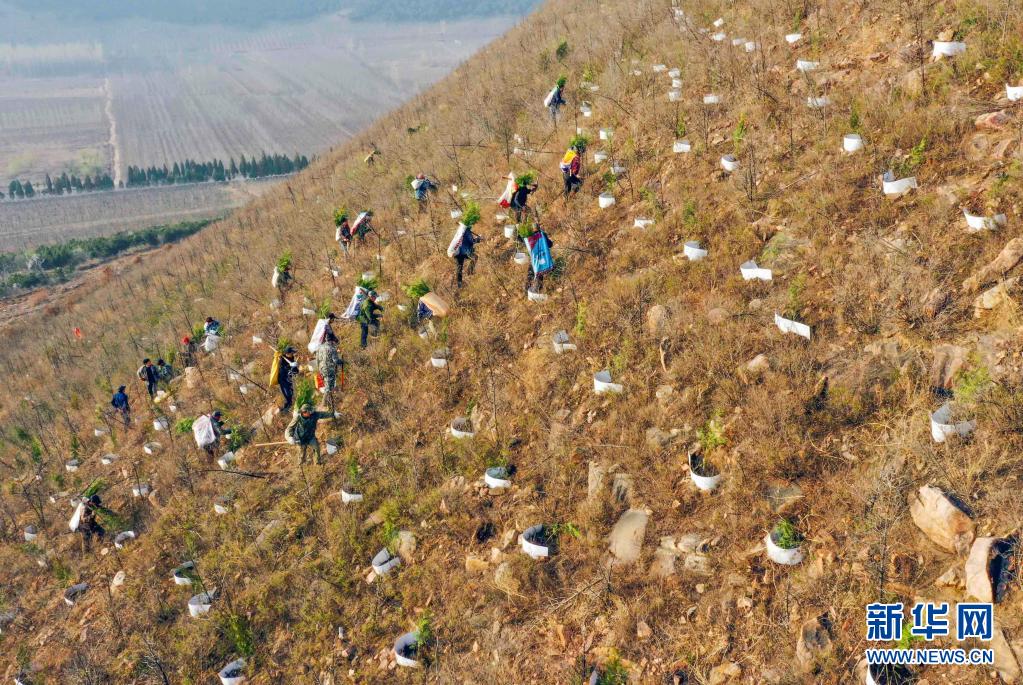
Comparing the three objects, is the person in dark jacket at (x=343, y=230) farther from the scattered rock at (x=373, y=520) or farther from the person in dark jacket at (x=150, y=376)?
the scattered rock at (x=373, y=520)

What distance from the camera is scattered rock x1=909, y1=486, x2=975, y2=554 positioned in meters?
5.13

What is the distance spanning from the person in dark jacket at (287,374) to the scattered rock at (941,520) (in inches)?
328

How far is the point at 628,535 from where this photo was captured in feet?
21.5

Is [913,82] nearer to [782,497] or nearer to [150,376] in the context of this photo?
[782,497]

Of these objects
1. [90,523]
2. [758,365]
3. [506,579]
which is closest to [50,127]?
[90,523]

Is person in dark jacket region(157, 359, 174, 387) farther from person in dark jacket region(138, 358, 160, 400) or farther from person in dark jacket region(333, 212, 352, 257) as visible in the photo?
person in dark jacket region(333, 212, 352, 257)

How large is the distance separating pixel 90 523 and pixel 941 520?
10826 mm

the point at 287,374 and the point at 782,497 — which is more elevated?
the point at 287,374

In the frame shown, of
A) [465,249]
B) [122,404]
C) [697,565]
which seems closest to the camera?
[697,565]

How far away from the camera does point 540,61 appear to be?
1978 centimetres

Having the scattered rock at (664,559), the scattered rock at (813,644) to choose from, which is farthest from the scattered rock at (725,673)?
the scattered rock at (664,559)

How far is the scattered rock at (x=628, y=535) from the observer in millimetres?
6410

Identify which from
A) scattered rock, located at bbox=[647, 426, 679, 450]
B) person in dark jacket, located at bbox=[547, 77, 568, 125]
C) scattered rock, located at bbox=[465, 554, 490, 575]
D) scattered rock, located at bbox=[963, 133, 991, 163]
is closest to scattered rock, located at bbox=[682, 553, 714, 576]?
scattered rock, located at bbox=[647, 426, 679, 450]

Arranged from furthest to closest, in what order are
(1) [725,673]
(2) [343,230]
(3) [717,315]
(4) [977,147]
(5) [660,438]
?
1. (2) [343,230]
2. (4) [977,147]
3. (3) [717,315]
4. (5) [660,438]
5. (1) [725,673]
